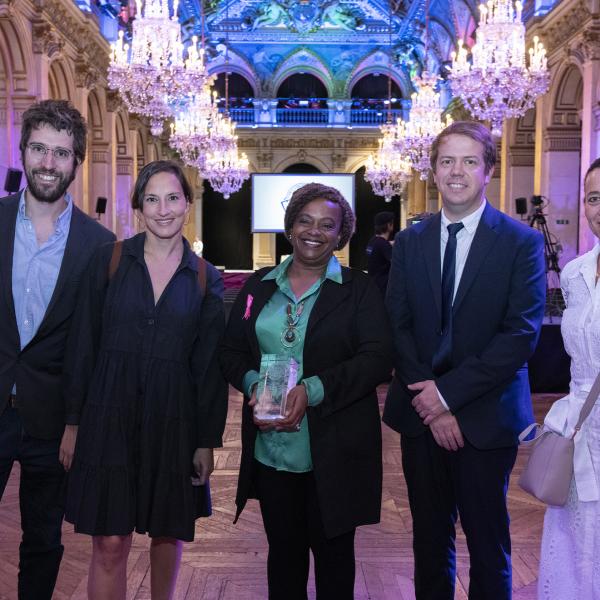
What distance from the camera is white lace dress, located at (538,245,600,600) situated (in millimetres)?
2195

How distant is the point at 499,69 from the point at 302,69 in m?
18.3

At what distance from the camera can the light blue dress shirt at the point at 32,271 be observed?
264 cm

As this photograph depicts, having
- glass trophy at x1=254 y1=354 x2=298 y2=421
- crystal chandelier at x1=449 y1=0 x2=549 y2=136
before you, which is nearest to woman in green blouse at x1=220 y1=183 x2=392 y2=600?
glass trophy at x1=254 y1=354 x2=298 y2=421

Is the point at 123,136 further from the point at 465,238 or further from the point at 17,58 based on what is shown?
the point at 465,238

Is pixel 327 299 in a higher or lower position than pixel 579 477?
higher

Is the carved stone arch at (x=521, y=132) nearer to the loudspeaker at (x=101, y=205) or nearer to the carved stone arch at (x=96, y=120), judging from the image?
the loudspeaker at (x=101, y=205)

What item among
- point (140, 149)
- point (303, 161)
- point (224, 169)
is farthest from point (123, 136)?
point (303, 161)

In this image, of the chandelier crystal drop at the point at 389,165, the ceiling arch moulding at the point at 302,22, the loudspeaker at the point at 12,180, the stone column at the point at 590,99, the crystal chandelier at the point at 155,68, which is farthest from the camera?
the ceiling arch moulding at the point at 302,22

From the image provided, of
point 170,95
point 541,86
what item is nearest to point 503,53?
point 541,86

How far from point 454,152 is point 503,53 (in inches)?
305

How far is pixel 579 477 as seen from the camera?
7.27 feet

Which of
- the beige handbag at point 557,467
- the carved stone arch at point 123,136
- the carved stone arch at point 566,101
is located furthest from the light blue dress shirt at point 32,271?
the carved stone arch at point 123,136

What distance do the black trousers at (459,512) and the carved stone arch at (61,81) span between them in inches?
512

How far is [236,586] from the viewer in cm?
341
